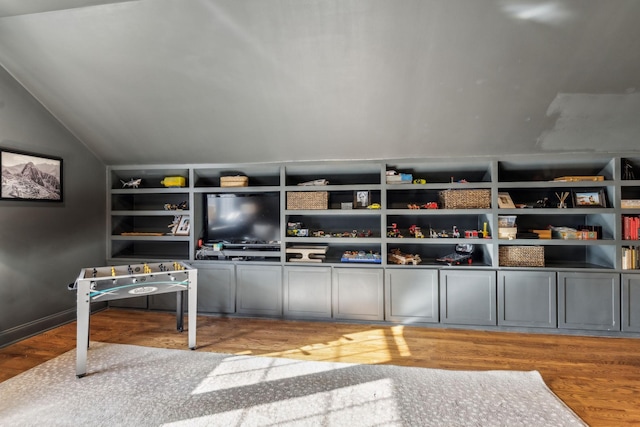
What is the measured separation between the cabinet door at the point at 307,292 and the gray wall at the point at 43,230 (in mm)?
2740

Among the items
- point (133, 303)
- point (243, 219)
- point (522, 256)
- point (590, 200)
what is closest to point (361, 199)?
point (243, 219)

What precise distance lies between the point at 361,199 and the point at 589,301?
9.03 feet

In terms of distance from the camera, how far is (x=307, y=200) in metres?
3.87

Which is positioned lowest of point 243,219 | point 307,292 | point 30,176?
point 307,292

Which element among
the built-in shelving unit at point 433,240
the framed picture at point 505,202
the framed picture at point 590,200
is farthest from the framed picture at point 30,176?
the framed picture at point 590,200

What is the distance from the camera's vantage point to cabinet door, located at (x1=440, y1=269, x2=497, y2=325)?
3424mm

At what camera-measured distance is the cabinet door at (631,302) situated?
3.19 m

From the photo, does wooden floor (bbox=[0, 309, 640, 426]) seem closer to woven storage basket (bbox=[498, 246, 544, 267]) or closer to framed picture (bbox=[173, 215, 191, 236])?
woven storage basket (bbox=[498, 246, 544, 267])

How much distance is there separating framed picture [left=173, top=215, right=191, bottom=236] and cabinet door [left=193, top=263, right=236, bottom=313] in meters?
0.52

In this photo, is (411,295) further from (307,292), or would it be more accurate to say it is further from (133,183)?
(133,183)

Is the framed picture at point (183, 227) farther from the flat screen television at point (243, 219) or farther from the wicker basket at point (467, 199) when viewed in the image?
the wicker basket at point (467, 199)

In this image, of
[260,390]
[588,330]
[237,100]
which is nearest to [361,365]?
[260,390]

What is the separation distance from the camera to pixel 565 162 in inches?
136

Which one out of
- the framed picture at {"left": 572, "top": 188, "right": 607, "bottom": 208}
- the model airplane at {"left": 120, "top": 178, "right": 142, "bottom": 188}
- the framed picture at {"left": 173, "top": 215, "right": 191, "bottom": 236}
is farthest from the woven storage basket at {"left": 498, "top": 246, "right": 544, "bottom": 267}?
the model airplane at {"left": 120, "top": 178, "right": 142, "bottom": 188}
